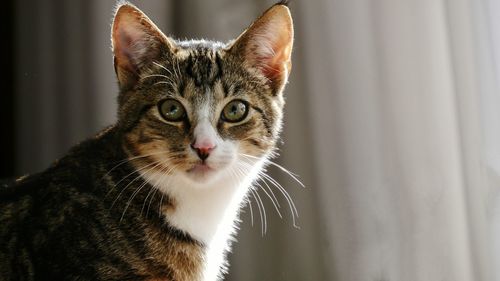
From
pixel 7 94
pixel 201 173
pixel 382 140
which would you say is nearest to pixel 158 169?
pixel 201 173

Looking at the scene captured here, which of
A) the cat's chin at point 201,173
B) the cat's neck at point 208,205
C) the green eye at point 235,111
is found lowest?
the cat's neck at point 208,205

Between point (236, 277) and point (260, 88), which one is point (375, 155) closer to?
point (260, 88)

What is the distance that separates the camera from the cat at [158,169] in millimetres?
1164

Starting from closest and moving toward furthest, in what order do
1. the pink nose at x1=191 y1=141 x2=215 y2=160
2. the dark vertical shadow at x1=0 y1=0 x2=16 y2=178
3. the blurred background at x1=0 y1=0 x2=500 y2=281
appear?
the pink nose at x1=191 y1=141 x2=215 y2=160
the blurred background at x1=0 y1=0 x2=500 y2=281
the dark vertical shadow at x1=0 y1=0 x2=16 y2=178

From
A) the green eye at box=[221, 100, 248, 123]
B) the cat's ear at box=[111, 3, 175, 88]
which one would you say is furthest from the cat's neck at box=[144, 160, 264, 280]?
the cat's ear at box=[111, 3, 175, 88]

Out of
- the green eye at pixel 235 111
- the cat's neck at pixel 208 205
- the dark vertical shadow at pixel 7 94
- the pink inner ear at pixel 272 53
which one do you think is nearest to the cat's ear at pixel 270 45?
the pink inner ear at pixel 272 53

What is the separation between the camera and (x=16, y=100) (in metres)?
2.41

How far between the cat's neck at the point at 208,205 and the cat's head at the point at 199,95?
3 cm

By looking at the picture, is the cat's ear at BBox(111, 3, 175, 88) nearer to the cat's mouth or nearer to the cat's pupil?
the cat's pupil

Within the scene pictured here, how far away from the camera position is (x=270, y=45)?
1.32 meters

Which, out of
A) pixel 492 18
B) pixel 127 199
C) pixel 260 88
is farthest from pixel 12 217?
pixel 492 18

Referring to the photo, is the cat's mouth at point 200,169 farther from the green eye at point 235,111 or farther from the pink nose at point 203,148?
the green eye at point 235,111

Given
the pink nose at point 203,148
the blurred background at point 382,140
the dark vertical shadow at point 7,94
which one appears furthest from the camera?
the dark vertical shadow at point 7,94

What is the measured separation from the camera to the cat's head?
1.21 metres
